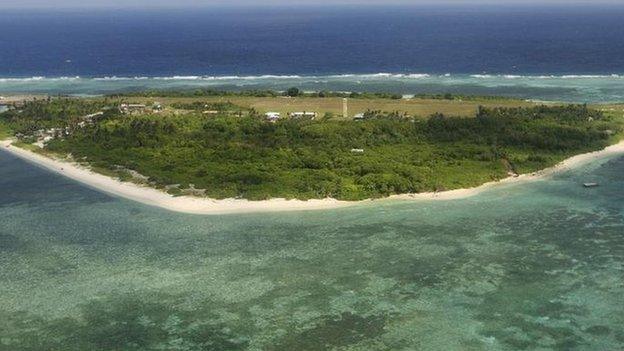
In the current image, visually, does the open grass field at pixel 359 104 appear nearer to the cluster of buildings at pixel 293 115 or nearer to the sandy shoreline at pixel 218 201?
the cluster of buildings at pixel 293 115

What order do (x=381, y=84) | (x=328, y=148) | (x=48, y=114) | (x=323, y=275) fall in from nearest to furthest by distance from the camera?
1. (x=323, y=275)
2. (x=328, y=148)
3. (x=48, y=114)
4. (x=381, y=84)

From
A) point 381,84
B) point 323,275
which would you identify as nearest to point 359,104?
point 381,84

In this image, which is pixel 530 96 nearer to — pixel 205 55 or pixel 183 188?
pixel 183 188

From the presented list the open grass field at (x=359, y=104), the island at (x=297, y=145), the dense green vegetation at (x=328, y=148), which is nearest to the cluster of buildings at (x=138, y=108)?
the island at (x=297, y=145)

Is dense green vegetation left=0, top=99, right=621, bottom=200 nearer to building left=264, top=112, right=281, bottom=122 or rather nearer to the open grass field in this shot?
building left=264, top=112, right=281, bottom=122

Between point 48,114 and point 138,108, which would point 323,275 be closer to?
point 138,108

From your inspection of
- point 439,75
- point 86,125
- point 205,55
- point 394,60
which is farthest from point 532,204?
point 205,55
